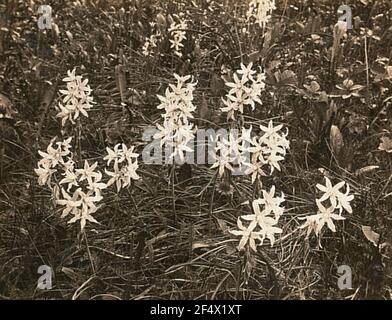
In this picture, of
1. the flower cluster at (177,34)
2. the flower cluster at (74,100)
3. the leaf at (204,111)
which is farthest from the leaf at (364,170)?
the flower cluster at (74,100)

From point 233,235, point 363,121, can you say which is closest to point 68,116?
point 233,235


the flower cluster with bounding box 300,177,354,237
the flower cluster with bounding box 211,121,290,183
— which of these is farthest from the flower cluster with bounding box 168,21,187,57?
the flower cluster with bounding box 300,177,354,237

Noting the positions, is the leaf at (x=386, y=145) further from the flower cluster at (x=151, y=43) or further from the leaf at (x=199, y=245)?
the flower cluster at (x=151, y=43)

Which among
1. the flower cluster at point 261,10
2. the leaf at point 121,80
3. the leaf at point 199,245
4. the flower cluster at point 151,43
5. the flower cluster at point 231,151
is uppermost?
the flower cluster at point 261,10

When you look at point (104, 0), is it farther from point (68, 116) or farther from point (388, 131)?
point (388, 131)

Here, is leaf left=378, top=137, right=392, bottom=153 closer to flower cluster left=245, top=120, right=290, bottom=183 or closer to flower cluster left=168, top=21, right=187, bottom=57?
flower cluster left=245, top=120, right=290, bottom=183

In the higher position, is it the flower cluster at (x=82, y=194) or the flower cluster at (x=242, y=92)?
the flower cluster at (x=242, y=92)
